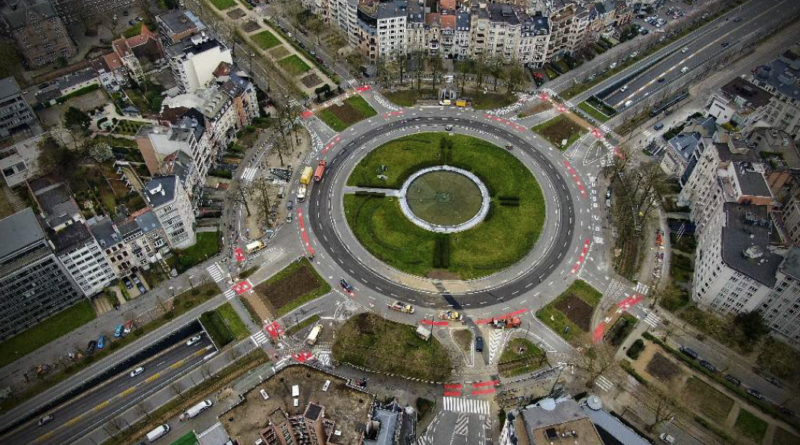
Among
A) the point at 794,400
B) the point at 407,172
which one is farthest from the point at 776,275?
the point at 407,172

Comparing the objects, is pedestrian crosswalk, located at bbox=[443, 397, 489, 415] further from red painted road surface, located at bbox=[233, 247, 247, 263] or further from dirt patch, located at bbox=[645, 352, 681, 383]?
red painted road surface, located at bbox=[233, 247, 247, 263]

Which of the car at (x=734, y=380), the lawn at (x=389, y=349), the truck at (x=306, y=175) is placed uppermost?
the truck at (x=306, y=175)

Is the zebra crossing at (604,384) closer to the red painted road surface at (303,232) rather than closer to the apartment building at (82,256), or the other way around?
the red painted road surface at (303,232)

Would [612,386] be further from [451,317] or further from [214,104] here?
[214,104]

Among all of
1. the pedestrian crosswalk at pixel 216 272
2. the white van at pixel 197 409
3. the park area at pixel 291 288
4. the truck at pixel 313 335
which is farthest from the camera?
the pedestrian crosswalk at pixel 216 272

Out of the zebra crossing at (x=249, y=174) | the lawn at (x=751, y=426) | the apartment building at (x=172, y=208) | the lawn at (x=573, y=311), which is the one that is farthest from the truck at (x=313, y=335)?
the lawn at (x=751, y=426)

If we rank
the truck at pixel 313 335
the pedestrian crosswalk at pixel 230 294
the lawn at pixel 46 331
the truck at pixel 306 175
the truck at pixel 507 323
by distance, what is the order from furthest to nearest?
the truck at pixel 306 175 → the pedestrian crosswalk at pixel 230 294 → the truck at pixel 507 323 → the truck at pixel 313 335 → the lawn at pixel 46 331
